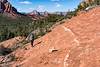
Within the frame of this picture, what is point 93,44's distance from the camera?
22.8 m

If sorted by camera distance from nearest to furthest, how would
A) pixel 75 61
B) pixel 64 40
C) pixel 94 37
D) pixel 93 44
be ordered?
1. pixel 75 61
2. pixel 93 44
3. pixel 94 37
4. pixel 64 40

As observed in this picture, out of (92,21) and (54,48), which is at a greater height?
(92,21)

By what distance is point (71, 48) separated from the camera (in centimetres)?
2375

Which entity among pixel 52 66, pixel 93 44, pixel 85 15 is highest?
pixel 85 15

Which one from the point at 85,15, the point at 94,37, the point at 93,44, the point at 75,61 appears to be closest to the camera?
the point at 75,61

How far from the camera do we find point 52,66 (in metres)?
22.5

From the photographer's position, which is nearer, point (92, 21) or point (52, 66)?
point (52, 66)

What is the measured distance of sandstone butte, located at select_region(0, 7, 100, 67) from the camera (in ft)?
70.0

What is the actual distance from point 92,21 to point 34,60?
846 cm

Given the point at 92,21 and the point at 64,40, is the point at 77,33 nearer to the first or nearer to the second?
the point at 64,40

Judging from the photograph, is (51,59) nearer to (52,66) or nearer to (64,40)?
(52,66)

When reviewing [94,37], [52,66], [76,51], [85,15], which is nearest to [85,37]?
[94,37]

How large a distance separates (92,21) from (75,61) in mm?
9667

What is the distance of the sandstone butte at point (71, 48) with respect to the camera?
21323 mm
